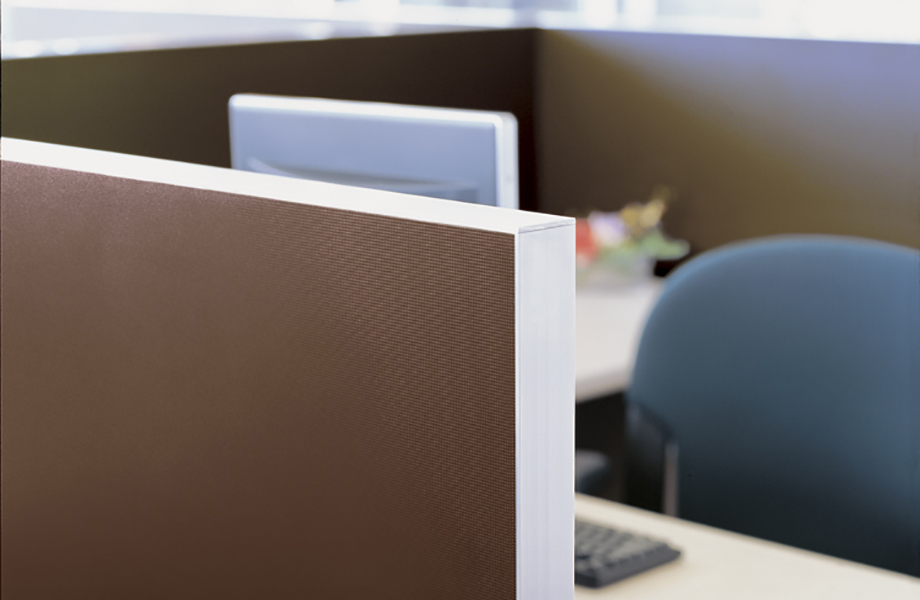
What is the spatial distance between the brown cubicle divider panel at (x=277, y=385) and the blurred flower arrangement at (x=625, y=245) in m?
1.51

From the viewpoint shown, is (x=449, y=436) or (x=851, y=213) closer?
(x=449, y=436)

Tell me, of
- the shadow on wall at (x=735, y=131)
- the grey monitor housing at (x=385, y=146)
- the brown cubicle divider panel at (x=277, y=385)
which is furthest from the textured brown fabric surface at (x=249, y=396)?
the shadow on wall at (x=735, y=131)

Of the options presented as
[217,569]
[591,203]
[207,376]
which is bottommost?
[591,203]

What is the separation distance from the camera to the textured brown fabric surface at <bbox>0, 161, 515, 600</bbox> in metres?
0.51

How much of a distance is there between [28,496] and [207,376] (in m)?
0.24

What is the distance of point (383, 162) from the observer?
1.07 metres

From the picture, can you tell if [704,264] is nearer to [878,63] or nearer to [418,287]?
[878,63]

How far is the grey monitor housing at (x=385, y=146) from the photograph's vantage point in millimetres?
1013

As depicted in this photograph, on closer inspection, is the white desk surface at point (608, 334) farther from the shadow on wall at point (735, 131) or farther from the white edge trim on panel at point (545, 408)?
the white edge trim on panel at point (545, 408)

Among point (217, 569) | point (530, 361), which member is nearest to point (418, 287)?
point (530, 361)

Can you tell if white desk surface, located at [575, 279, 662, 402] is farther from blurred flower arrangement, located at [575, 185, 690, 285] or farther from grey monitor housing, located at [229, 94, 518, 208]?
grey monitor housing, located at [229, 94, 518, 208]

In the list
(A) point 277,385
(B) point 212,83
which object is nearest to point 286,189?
(A) point 277,385

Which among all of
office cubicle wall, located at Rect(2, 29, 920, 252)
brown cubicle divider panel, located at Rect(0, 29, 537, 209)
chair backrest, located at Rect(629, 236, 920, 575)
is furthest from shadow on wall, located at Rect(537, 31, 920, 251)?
chair backrest, located at Rect(629, 236, 920, 575)

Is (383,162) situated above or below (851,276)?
above
